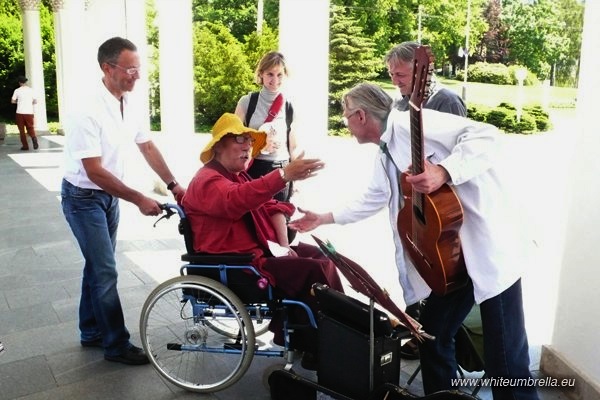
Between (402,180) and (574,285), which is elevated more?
(402,180)

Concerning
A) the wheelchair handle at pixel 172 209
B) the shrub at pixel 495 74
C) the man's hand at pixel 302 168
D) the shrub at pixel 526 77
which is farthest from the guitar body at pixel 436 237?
the shrub at pixel 526 77

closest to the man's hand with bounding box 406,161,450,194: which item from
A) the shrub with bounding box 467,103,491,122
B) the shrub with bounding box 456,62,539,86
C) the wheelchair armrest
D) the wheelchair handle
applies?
the wheelchair armrest

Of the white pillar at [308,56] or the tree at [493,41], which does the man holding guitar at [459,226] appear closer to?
the white pillar at [308,56]

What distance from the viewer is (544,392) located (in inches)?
122

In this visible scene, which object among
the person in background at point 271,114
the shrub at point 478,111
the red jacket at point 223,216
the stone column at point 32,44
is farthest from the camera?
the stone column at point 32,44

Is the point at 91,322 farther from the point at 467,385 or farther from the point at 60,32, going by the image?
the point at 60,32

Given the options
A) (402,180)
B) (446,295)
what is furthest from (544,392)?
(402,180)

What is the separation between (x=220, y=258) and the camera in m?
3.06

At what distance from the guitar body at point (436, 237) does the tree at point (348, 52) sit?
12.6m

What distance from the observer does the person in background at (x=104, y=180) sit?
326cm

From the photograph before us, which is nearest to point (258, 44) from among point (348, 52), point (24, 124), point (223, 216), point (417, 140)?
point (348, 52)

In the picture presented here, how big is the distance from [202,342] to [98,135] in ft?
4.18

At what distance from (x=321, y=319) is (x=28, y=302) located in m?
2.90

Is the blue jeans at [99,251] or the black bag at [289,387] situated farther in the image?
the blue jeans at [99,251]
